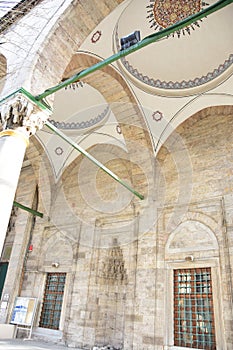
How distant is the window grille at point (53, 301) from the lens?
Result: 722 centimetres

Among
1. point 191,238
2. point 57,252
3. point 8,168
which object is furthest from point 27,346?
point 8,168

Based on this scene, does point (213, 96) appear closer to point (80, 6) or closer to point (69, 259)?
point (80, 6)

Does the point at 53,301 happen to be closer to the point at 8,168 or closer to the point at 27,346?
the point at 27,346

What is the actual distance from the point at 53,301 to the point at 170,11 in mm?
7699

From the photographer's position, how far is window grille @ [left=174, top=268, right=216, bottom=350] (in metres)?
5.08

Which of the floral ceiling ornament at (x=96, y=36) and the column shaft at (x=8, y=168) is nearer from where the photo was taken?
the column shaft at (x=8, y=168)

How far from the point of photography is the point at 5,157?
128 inches

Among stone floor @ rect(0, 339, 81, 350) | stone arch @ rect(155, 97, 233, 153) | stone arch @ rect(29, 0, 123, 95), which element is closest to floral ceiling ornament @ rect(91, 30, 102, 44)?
stone arch @ rect(29, 0, 123, 95)

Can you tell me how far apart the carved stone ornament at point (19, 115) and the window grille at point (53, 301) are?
17.1 ft

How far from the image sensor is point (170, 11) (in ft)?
20.4

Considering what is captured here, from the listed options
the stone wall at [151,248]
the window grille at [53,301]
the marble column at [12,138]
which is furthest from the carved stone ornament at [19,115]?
the window grille at [53,301]

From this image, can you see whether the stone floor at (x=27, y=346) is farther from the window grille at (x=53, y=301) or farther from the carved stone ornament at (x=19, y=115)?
the carved stone ornament at (x=19, y=115)

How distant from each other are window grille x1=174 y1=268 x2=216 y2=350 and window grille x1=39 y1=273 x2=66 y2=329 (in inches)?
129

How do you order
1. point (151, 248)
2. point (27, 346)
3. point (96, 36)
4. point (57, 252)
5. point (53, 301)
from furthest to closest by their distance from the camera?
point (57, 252) < point (53, 301) < point (151, 248) < point (96, 36) < point (27, 346)
